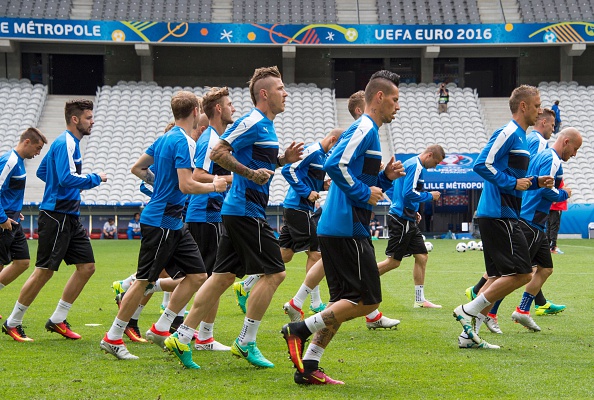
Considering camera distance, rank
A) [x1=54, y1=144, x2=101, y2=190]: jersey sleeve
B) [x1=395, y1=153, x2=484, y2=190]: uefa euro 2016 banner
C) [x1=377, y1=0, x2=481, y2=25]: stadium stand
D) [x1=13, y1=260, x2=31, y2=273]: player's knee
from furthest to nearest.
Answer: [x1=377, y1=0, x2=481, y2=25]: stadium stand < [x1=395, y1=153, x2=484, y2=190]: uefa euro 2016 banner < [x1=13, y1=260, x2=31, y2=273]: player's knee < [x1=54, y1=144, x2=101, y2=190]: jersey sleeve

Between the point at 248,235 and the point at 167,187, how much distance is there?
0.96 metres

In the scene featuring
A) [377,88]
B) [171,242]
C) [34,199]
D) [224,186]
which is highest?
[377,88]

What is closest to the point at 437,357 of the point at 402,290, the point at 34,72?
the point at 402,290

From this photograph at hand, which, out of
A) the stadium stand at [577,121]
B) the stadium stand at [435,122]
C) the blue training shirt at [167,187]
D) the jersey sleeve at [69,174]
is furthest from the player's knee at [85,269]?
the stadium stand at [577,121]

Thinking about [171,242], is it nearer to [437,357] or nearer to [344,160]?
[344,160]

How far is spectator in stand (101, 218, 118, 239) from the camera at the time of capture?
30156 millimetres

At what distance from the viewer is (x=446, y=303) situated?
11.1 m

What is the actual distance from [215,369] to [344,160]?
2.00 meters

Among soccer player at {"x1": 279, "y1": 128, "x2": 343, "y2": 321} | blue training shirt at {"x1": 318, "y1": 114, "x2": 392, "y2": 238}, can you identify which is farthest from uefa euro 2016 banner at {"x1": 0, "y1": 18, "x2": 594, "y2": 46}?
blue training shirt at {"x1": 318, "y1": 114, "x2": 392, "y2": 238}

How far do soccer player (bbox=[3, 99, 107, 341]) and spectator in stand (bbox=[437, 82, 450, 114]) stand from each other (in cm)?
3033

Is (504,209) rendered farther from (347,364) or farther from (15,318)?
(15,318)

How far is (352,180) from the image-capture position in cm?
571

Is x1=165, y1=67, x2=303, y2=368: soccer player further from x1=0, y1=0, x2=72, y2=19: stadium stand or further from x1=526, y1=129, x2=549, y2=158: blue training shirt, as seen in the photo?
x1=0, y1=0, x2=72, y2=19: stadium stand

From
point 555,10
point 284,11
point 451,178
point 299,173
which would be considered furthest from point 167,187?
point 555,10
